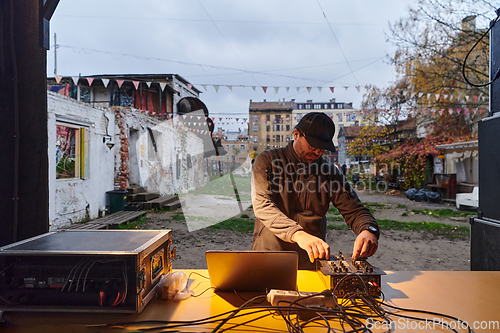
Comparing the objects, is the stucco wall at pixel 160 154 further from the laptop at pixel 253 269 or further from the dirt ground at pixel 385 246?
the laptop at pixel 253 269

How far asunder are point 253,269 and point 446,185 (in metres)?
14.2

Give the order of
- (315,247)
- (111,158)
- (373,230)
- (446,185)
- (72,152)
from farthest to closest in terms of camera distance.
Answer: (446,185) → (111,158) → (72,152) → (373,230) → (315,247)

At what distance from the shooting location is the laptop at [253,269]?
1.48m

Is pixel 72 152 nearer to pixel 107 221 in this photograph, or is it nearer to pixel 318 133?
pixel 107 221

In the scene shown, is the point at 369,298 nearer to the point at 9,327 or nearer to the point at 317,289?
the point at 317,289

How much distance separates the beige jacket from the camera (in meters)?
2.28

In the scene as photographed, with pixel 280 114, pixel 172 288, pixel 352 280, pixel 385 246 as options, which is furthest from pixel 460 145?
pixel 280 114

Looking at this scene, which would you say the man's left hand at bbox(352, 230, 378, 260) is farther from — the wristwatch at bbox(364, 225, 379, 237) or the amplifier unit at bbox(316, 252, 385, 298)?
the amplifier unit at bbox(316, 252, 385, 298)

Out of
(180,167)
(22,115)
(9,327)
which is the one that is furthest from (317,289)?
(180,167)

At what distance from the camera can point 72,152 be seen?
7.71 meters

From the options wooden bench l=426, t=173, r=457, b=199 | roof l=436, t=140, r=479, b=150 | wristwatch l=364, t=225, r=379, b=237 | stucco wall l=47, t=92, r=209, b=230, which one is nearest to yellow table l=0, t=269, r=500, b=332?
wristwatch l=364, t=225, r=379, b=237

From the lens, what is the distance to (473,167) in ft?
42.8

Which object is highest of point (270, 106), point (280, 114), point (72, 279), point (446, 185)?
point (270, 106)

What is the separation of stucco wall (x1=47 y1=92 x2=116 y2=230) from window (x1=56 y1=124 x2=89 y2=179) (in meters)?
0.15
